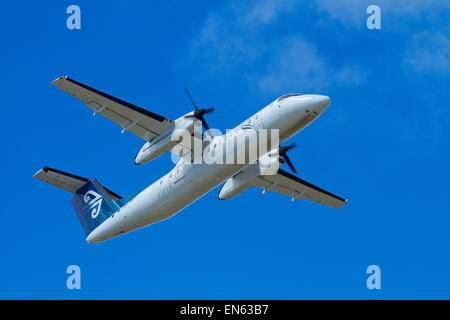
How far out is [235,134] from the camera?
22.7 metres

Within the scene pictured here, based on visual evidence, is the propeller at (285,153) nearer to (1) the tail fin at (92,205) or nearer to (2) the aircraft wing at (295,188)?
(2) the aircraft wing at (295,188)

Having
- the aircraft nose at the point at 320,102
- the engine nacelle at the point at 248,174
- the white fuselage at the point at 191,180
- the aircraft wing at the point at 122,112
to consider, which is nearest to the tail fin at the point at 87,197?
the white fuselage at the point at 191,180

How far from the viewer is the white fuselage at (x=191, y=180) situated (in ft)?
72.3

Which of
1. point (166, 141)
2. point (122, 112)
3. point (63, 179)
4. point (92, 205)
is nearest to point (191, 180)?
point (166, 141)

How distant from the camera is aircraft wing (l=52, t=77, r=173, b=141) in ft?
74.7

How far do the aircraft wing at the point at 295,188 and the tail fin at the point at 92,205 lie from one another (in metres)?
6.31

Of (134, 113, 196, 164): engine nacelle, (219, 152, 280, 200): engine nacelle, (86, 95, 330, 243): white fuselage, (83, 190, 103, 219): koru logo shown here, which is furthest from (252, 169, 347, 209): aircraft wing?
(83, 190, 103, 219): koru logo

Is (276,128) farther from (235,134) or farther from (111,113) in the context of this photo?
(111,113)

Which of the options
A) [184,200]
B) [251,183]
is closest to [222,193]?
[251,183]

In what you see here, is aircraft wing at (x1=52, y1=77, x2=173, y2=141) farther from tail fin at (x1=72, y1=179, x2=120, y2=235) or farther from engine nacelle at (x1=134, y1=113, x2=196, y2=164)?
tail fin at (x1=72, y1=179, x2=120, y2=235)

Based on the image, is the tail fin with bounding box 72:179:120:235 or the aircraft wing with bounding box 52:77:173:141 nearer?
the aircraft wing with bounding box 52:77:173:141

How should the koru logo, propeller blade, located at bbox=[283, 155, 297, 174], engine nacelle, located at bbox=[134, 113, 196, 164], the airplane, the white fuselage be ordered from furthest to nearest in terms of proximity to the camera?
the koru logo → propeller blade, located at bbox=[283, 155, 297, 174] → engine nacelle, located at bbox=[134, 113, 196, 164] → the airplane → the white fuselage

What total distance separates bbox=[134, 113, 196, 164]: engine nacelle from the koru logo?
4.21m

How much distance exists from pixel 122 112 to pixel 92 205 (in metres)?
5.35
